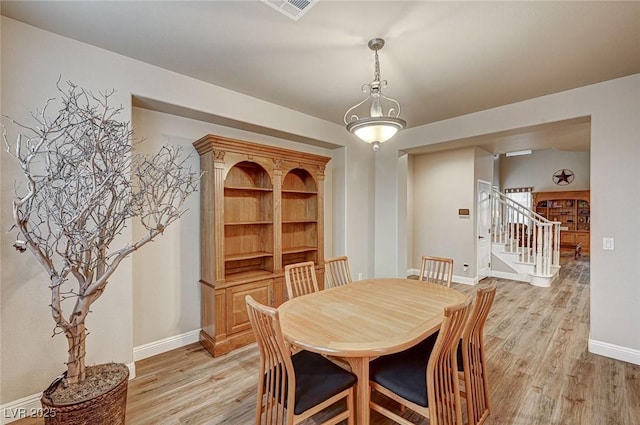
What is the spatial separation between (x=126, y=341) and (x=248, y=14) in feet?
9.14

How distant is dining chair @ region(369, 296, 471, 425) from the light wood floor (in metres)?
0.49

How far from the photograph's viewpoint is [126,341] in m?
2.45

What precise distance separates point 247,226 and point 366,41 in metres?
2.42

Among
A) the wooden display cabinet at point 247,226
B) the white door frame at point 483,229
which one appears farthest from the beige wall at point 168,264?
the white door frame at point 483,229

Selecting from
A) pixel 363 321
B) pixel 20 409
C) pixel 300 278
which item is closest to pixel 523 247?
pixel 300 278

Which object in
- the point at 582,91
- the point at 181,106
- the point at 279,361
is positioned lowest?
the point at 279,361

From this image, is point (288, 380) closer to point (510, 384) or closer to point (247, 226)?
point (510, 384)

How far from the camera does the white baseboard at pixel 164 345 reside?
2.82m

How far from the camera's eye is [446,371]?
162 centimetres

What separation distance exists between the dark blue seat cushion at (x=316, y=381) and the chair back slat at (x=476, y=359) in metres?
0.73

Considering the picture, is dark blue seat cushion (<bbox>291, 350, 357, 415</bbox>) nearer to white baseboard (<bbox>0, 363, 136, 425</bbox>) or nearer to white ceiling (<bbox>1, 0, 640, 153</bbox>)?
white baseboard (<bbox>0, 363, 136, 425</bbox>)

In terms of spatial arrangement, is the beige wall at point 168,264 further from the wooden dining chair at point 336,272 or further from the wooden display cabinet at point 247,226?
the wooden dining chair at point 336,272

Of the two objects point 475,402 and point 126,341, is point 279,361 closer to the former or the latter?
point 475,402

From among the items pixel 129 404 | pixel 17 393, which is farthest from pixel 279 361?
pixel 17 393
